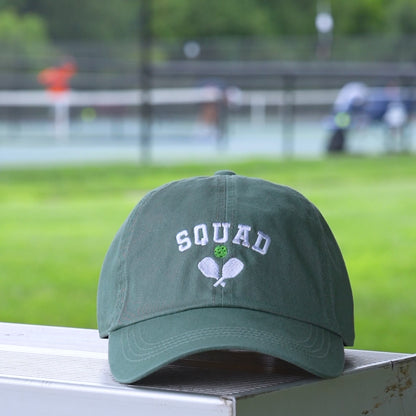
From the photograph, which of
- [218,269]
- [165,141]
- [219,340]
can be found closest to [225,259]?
[218,269]

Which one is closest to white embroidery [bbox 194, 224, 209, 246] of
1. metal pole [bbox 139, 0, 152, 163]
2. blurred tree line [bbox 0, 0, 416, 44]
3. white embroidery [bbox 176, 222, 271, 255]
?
white embroidery [bbox 176, 222, 271, 255]

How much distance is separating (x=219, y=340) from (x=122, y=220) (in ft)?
19.9

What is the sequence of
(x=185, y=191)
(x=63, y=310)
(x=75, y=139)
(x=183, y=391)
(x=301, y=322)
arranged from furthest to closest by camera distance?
1. (x=75, y=139)
2. (x=63, y=310)
3. (x=185, y=191)
4. (x=301, y=322)
5. (x=183, y=391)

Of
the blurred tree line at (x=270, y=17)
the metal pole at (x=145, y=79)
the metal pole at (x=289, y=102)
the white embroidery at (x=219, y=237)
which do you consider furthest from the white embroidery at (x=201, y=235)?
the blurred tree line at (x=270, y=17)

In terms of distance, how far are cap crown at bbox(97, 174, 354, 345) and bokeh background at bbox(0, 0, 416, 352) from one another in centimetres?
262

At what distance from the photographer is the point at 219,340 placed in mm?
1172

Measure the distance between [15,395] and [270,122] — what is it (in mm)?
21551

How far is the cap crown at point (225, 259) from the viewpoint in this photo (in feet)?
4.06

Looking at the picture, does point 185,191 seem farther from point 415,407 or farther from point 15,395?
point 415,407

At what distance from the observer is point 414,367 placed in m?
1.42

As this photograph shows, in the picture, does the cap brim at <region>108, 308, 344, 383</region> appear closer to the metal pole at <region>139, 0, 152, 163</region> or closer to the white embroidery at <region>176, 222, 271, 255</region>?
the white embroidery at <region>176, 222, 271, 255</region>

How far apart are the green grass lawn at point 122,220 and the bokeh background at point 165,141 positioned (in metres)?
0.02

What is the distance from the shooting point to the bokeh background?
5289 millimetres

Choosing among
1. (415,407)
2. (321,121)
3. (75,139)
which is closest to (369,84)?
(321,121)
